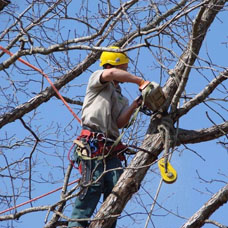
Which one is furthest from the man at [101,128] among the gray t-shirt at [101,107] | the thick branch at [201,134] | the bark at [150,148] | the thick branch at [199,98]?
the thick branch at [201,134]

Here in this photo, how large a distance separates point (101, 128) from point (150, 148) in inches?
18.7

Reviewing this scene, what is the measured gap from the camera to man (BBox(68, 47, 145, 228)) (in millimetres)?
4512

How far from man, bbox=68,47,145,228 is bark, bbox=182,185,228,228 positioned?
0.66 meters

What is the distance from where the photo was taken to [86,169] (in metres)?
4.57

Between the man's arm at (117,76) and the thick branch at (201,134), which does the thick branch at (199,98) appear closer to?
the thick branch at (201,134)

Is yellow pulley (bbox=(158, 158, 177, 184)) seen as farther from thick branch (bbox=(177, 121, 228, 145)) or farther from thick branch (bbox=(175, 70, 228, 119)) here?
thick branch (bbox=(175, 70, 228, 119))

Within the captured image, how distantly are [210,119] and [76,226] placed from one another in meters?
1.26

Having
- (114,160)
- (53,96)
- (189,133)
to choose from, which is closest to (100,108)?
(114,160)

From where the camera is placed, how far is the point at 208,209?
4.39 meters

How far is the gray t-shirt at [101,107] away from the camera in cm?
474

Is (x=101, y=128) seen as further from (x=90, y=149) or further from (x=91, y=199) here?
(x=91, y=199)

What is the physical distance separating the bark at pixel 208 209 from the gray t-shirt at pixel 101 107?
3.07 feet

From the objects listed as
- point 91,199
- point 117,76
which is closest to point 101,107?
point 117,76

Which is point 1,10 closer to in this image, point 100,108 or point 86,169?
point 100,108
